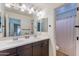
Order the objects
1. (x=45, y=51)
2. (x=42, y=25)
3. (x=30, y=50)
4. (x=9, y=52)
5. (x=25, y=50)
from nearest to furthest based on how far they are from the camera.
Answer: (x=9, y=52), (x=25, y=50), (x=30, y=50), (x=45, y=51), (x=42, y=25)

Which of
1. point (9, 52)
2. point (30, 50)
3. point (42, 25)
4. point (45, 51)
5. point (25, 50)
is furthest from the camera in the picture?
point (42, 25)

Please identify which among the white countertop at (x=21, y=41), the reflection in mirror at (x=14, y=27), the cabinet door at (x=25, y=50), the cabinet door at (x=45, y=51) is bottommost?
the cabinet door at (x=45, y=51)

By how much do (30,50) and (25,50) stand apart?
145 millimetres

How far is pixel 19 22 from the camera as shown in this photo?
77.7 inches

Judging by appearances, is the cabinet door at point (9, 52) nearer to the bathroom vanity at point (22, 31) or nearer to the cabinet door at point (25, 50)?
the bathroom vanity at point (22, 31)

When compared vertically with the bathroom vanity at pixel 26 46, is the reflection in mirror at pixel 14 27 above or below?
above

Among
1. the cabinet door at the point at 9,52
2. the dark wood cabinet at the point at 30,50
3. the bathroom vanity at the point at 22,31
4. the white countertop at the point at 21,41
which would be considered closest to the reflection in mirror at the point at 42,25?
the bathroom vanity at the point at 22,31

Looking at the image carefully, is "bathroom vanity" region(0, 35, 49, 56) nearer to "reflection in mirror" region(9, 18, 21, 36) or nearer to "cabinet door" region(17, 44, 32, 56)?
"cabinet door" region(17, 44, 32, 56)

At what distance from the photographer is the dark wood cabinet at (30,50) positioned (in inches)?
60.3

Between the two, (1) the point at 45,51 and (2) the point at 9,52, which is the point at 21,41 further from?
(1) the point at 45,51

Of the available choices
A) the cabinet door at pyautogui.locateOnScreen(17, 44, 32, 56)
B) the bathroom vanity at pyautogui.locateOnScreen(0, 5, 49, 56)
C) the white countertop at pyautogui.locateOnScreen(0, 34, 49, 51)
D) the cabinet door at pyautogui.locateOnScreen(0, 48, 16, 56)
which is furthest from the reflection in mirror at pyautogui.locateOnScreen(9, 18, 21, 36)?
the cabinet door at pyautogui.locateOnScreen(0, 48, 16, 56)

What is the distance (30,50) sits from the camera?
196cm

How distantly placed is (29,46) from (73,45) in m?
1.10

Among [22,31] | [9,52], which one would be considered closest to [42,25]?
[22,31]
